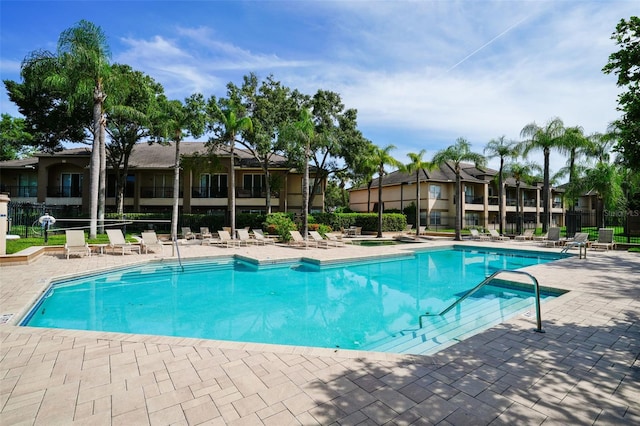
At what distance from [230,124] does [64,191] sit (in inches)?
786

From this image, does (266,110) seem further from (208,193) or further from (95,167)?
(95,167)

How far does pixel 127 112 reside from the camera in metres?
20.4

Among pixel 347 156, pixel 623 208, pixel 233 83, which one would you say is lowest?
pixel 623 208

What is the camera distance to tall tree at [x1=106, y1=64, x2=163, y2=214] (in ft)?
64.4

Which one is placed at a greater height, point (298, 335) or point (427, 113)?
→ point (427, 113)

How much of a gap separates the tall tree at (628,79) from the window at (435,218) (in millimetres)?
31589

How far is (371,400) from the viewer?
309 cm

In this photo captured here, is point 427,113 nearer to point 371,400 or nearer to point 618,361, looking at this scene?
point 618,361

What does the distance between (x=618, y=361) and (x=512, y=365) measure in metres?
1.41

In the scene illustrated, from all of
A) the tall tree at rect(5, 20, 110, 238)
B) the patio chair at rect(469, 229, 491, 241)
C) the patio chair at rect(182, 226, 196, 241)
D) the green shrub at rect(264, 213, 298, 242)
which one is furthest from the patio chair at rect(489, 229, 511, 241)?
the tall tree at rect(5, 20, 110, 238)

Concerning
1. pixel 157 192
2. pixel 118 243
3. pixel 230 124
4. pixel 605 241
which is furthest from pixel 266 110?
pixel 605 241

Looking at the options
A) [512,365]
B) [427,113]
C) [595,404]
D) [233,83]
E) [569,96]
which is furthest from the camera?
[233,83]

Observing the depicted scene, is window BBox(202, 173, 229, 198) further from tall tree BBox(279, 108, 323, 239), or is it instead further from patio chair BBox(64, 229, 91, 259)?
patio chair BBox(64, 229, 91, 259)

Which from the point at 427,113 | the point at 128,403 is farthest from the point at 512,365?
the point at 427,113
